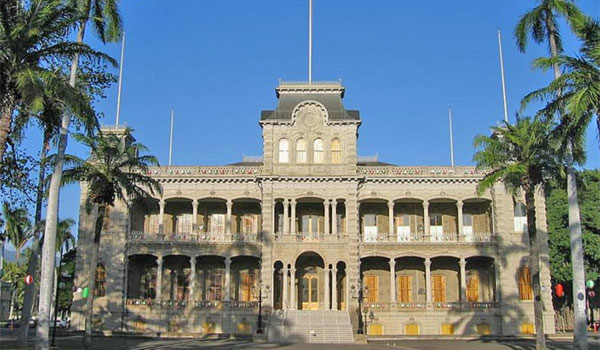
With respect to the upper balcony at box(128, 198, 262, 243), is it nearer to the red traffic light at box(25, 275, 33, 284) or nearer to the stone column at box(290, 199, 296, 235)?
the stone column at box(290, 199, 296, 235)

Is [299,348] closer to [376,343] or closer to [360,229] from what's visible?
[376,343]

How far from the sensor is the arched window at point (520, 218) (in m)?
45.5

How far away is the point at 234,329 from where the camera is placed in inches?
1758

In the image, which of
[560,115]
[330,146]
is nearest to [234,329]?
[330,146]

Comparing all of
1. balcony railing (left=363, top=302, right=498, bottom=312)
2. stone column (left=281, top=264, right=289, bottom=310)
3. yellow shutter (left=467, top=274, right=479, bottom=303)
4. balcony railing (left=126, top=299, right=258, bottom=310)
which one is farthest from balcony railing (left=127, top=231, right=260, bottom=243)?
yellow shutter (left=467, top=274, right=479, bottom=303)

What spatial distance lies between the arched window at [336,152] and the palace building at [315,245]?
76mm

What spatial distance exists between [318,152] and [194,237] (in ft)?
35.5

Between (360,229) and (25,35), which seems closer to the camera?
(25,35)

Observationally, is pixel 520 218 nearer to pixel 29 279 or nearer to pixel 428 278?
pixel 428 278

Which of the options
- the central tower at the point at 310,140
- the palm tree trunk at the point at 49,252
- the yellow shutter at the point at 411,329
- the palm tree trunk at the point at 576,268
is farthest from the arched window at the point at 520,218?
the palm tree trunk at the point at 49,252

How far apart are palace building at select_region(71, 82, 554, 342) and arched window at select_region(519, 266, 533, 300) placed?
72 mm

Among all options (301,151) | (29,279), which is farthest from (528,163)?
(29,279)

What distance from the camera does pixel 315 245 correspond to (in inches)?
1752

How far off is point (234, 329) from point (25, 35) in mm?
28549
